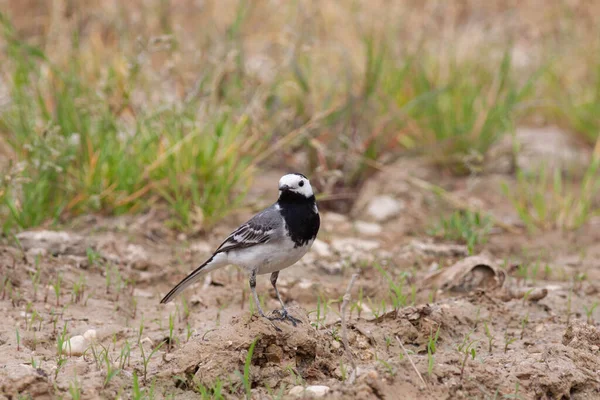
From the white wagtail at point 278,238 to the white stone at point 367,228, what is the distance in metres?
2.03

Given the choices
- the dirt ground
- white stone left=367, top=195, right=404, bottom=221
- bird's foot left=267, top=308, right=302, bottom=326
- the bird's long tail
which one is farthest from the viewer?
white stone left=367, top=195, right=404, bottom=221

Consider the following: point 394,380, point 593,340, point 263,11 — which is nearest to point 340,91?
point 263,11

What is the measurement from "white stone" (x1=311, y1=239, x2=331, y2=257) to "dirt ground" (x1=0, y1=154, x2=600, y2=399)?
21mm

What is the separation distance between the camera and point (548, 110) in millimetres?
8164

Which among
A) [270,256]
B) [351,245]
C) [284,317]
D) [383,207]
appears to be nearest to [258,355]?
[284,317]

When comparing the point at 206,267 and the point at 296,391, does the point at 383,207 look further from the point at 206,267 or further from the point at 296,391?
the point at 296,391

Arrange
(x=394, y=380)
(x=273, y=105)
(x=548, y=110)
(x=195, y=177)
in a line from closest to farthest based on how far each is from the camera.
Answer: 1. (x=394, y=380)
2. (x=195, y=177)
3. (x=273, y=105)
4. (x=548, y=110)

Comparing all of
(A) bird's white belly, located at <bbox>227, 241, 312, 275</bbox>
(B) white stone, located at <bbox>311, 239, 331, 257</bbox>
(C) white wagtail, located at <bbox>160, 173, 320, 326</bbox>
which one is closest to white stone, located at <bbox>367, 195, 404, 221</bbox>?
(B) white stone, located at <bbox>311, 239, 331, 257</bbox>

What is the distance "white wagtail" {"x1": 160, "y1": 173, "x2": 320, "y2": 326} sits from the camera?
3793mm

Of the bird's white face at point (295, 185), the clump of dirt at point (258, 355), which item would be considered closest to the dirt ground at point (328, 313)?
the clump of dirt at point (258, 355)

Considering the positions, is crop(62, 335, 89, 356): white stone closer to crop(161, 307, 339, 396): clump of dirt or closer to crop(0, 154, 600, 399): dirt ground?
crop(0, 154, 600, 399): dirt ground

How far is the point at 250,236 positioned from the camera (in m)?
3.95

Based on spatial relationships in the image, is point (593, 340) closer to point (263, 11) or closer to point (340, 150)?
point (340, 150)

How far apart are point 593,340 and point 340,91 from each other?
4220 mm
